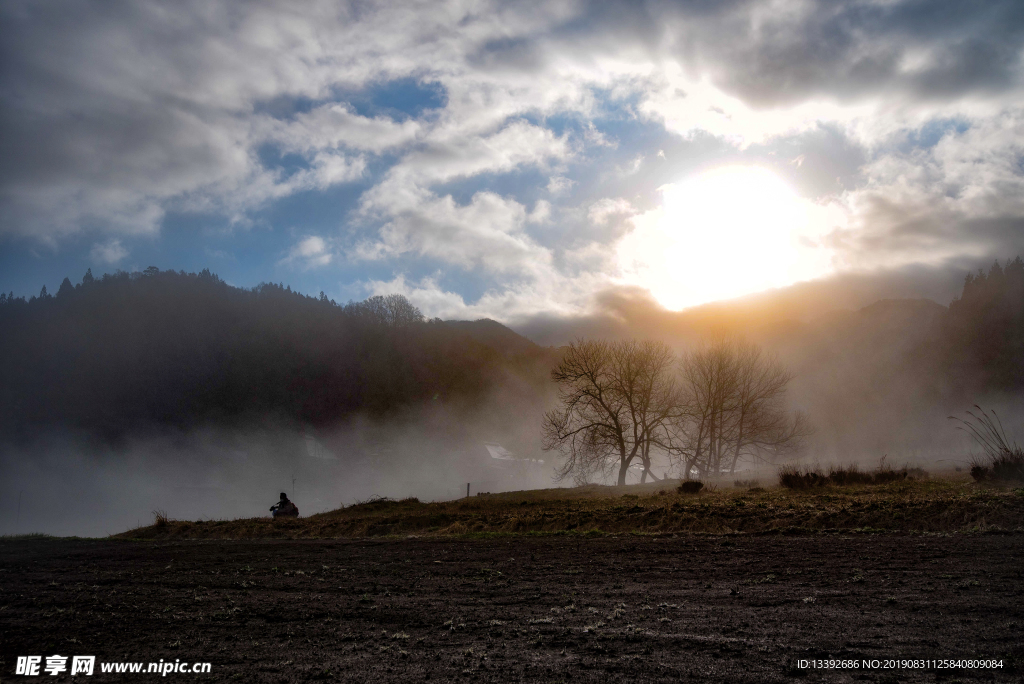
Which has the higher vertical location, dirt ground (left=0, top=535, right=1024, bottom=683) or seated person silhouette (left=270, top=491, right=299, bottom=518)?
dirt ground (left=0, top=535, right=1024, bottom=683)

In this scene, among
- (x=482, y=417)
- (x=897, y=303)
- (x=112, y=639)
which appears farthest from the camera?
(x=482, y=417)

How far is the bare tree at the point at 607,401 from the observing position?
3612 centimetres

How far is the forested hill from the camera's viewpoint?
118 meters

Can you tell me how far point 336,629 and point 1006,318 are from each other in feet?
315

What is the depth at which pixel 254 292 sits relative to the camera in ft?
459

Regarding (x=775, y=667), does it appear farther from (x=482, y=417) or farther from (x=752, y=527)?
(x=482, y=417)

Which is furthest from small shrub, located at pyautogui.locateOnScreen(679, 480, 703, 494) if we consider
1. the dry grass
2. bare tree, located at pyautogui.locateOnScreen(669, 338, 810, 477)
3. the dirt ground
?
bare tree, located at pyautogui.locateOnScreen(669, 338, 810, 477)

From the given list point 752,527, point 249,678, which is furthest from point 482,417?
point 249,678

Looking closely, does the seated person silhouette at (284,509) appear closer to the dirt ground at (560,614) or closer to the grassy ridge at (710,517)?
the grassy ridge at (710,517)

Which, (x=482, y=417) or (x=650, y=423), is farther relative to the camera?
(x=482, y=417)

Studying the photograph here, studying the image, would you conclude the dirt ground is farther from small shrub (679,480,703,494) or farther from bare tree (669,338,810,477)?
bare tree (669,338,810,477)

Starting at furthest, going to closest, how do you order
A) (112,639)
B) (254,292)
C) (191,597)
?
(254,292), (191,597), (112,639)

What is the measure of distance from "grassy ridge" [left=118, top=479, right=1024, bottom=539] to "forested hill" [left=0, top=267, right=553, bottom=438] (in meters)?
88.1

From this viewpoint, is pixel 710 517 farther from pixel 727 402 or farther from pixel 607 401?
pixel 727 402
